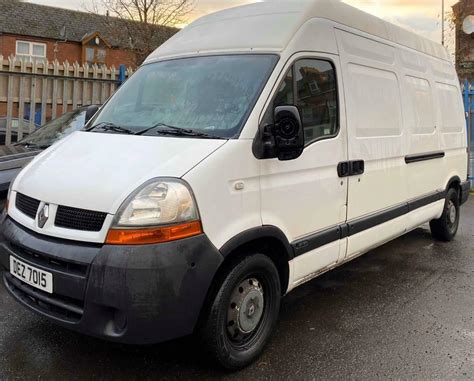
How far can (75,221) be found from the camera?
9.14 ft

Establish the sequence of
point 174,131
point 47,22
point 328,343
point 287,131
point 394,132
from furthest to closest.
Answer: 1. point 47,22
2. point 394,132
3. point 328,343
4. point 174,131
5. point 287,131

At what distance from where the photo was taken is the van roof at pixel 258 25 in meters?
3.58

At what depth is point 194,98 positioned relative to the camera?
3508 millimetres

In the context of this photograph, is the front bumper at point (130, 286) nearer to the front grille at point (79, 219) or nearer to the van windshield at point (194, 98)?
the front grille at point (79, 219)

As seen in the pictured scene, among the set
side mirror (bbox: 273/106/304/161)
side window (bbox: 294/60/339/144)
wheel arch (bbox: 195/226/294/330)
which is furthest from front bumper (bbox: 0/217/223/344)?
side window (bbox: 294/60/339/144)

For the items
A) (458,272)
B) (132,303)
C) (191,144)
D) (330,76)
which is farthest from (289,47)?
(458,272)

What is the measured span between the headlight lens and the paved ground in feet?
3.46

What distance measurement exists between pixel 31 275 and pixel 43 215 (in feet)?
1.22

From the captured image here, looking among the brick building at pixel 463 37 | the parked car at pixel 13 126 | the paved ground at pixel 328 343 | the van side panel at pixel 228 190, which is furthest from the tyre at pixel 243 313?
the brick building at pixel 463 37

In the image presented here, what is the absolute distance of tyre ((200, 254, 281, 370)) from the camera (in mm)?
2936

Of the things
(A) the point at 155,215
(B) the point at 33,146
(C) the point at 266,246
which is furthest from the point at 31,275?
(B) the point at 33,146

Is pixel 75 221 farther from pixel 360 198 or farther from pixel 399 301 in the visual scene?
pixel 399 301

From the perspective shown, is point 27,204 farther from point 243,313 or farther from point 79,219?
point 243,313

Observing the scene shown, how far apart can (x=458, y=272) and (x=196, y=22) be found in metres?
3.80
